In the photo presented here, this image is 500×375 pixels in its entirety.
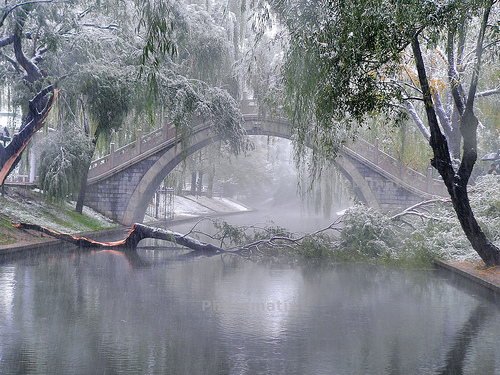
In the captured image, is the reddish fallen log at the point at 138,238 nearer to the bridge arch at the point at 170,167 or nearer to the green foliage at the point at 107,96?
the green foliage at the point at 107,96

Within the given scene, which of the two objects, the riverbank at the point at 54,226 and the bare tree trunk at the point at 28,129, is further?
the bare tree trunk at the point at 28,129

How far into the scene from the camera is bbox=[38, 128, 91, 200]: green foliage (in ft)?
68.3

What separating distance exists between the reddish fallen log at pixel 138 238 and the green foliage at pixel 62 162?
3.30 m

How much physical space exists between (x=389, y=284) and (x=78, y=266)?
23.3ft

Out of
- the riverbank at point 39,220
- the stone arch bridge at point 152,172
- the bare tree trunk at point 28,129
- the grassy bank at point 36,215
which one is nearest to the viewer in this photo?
the riverbank at point 39,220

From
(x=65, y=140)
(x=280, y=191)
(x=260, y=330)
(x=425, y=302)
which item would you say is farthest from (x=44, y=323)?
(x=280, y=191)

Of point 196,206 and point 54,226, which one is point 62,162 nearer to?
point 54,226

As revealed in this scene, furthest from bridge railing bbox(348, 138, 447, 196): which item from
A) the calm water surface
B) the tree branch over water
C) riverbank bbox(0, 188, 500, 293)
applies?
the calm water surface

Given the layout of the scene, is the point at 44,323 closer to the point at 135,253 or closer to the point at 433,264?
the point at 135,253

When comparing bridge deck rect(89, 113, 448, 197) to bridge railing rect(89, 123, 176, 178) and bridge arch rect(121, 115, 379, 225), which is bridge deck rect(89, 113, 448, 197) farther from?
bridge arch rect(121, 115, 379, 225)

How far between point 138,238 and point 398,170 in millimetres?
14804

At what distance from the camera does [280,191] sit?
7888 centimetres

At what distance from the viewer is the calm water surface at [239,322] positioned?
5.48 m

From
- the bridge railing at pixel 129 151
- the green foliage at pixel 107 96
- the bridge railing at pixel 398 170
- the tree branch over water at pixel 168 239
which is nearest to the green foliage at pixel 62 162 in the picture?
the green foliage at pixel 107 96
